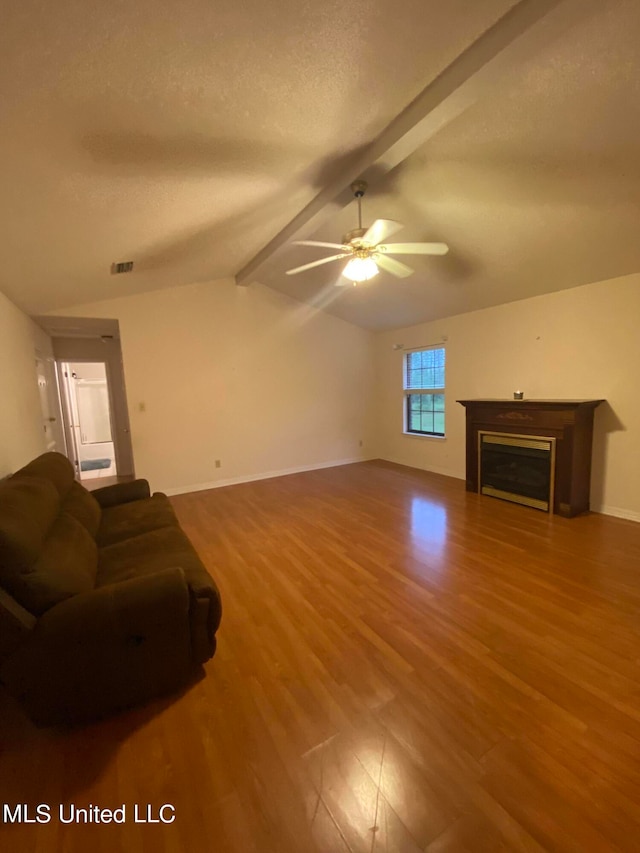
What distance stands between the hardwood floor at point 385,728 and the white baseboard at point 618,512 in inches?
37.2

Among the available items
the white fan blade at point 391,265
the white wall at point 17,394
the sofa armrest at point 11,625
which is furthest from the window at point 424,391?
the sofa armrest at point 11,625

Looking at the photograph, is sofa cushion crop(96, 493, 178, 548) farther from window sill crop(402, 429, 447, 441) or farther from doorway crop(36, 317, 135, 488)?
window sill crop(402, 429, 447, 441)

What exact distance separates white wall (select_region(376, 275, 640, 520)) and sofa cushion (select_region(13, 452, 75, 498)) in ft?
14.8

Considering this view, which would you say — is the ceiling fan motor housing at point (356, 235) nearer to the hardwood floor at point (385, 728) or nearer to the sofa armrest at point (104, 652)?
the sofa armrest at point (104, 652)

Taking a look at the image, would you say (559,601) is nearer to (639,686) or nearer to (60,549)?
(639,686)

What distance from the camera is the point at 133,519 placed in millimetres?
2605

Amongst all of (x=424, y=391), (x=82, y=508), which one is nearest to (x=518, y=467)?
(x=424, y=391)

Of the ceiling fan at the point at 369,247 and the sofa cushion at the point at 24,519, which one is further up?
the ceiling fan at the point at 369,247

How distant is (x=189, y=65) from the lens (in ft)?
4.59

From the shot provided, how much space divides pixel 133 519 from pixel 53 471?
0.60m

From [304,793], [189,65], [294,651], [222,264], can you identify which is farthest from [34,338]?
[304,793]

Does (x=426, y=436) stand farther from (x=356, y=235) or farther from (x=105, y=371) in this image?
(x=105, y=371)

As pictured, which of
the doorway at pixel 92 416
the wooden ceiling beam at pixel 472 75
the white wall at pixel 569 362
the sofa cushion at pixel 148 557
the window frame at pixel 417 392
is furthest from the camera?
the doorway at pixel 92 416

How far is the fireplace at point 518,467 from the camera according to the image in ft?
12.1
